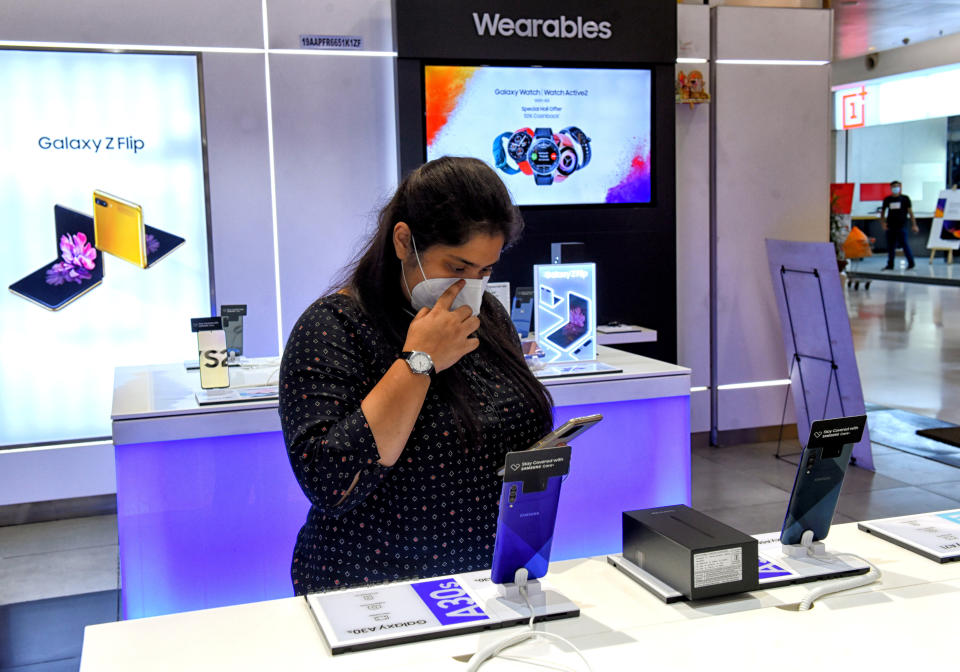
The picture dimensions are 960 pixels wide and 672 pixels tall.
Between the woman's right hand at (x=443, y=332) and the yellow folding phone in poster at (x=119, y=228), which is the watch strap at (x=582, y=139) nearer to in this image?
the yellow folding phone in poster at (x=119, y=228)

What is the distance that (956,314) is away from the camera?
12320mm

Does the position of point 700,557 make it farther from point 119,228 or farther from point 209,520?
point 119,228

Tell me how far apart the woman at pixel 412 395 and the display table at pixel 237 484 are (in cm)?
126

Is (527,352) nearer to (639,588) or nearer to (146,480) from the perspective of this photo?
(146,480)

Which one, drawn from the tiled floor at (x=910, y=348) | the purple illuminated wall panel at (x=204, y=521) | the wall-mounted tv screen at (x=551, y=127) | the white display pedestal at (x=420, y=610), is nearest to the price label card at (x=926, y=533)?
the white display pedestal at (x=420, y=610)

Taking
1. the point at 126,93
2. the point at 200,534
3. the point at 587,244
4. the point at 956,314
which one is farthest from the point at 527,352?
the point at 956,314

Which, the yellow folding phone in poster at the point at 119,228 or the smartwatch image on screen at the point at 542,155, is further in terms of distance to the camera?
the smartwatch image on screen at the point at 542,155

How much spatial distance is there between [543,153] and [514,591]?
4.17 m

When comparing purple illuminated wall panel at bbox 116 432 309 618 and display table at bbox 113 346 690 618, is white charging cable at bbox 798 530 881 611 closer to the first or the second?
display table at bbox 113 346 690 618

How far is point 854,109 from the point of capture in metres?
19.7

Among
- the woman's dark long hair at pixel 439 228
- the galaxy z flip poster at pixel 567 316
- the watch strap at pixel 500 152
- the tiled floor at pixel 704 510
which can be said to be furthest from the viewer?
the watch strap at pixel 500 152

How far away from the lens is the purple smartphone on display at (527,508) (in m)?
1.35

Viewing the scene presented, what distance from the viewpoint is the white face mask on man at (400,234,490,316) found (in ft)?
5.57

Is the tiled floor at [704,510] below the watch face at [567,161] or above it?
below
